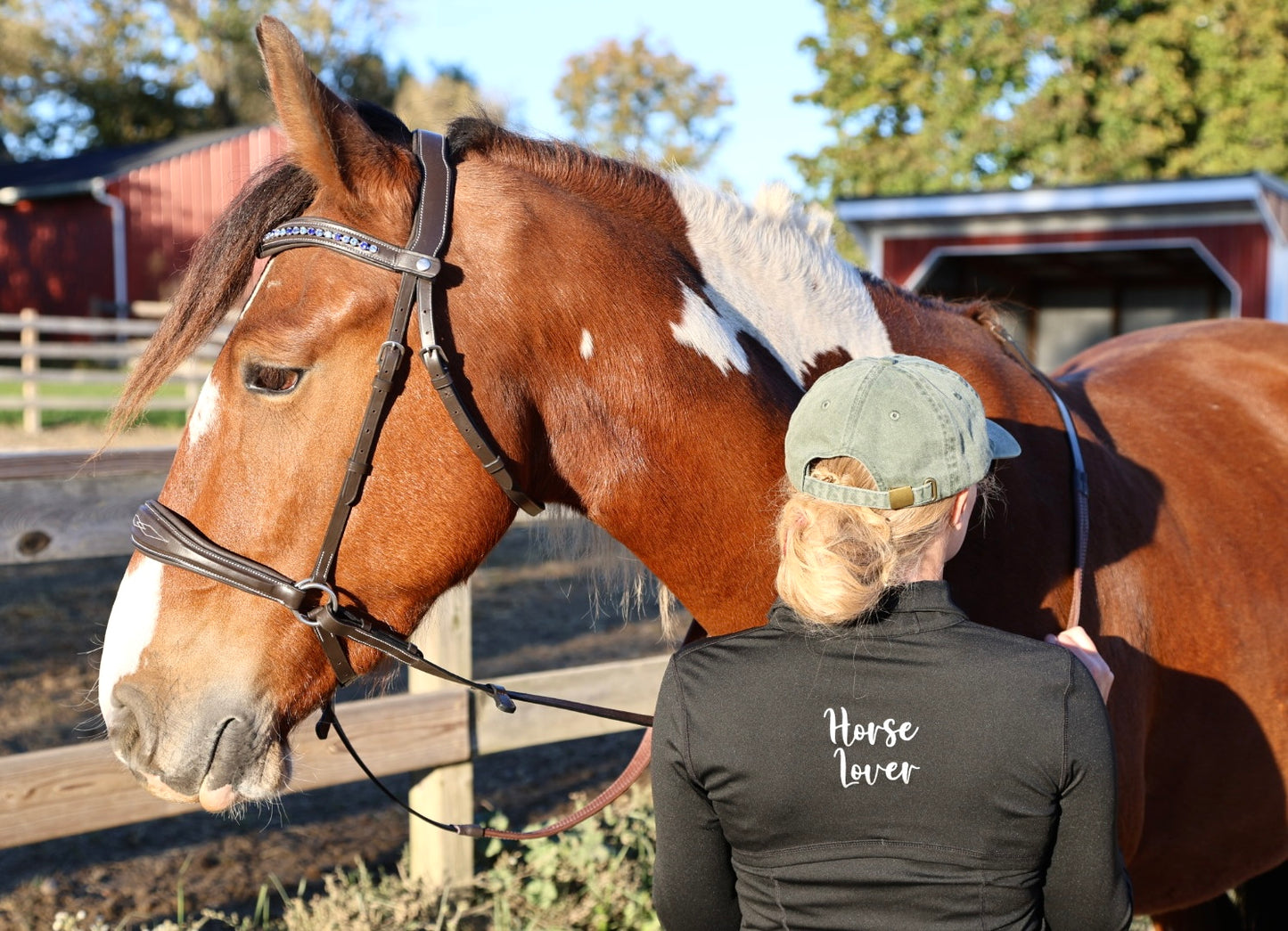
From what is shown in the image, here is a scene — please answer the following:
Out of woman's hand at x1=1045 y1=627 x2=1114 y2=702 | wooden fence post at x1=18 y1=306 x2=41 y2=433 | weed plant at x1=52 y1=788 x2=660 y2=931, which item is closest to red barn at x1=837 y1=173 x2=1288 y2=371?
weed plant at x1=52 y1=788 x2=660 y2=931

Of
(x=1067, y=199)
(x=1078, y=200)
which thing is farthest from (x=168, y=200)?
(x=1078, y=200)

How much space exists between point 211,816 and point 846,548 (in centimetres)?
362

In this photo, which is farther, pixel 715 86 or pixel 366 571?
pixel 715 86

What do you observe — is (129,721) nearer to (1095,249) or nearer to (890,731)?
(890,731)

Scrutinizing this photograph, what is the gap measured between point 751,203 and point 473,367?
769 mm

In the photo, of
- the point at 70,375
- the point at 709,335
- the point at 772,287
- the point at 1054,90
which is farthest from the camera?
the point at 1054,90

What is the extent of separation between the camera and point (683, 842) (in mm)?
1552

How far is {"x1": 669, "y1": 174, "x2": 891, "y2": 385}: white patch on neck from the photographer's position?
1.95m

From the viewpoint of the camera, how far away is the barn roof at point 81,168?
88.4 ft

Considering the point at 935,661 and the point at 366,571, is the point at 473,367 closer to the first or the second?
the point at 366,571

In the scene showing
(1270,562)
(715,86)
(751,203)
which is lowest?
(1270,562)

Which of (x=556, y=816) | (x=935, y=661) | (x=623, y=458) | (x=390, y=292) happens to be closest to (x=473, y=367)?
(x=390, y=292)

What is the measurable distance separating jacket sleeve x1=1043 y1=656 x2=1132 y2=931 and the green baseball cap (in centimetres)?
30

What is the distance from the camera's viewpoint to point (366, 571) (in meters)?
1.75
